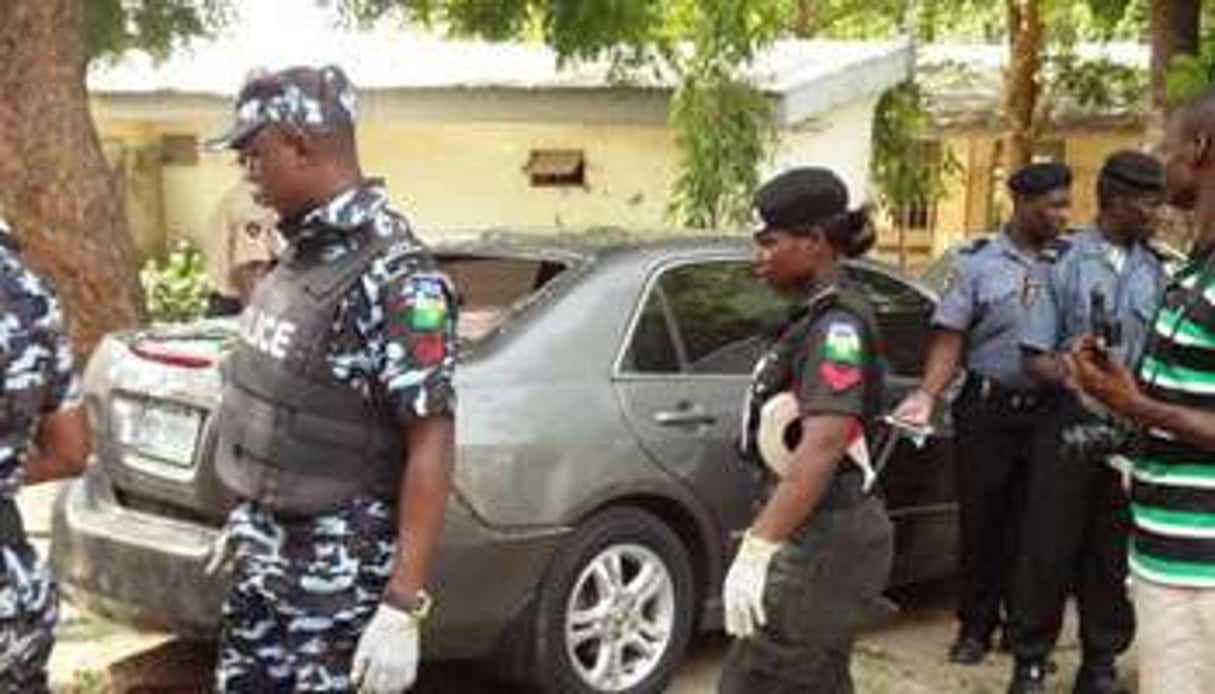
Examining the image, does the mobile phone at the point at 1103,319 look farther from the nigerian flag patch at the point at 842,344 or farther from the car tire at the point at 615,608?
the nigerian flag patch at the point at 842,344

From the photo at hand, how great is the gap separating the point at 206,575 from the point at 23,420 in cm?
193

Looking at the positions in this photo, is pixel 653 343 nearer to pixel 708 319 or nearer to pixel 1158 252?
pixel 708 319

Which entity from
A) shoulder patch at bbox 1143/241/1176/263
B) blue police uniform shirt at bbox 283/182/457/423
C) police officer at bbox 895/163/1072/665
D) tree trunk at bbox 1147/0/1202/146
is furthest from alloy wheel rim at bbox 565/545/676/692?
tree trunk at bbox 1147/0/1202/146

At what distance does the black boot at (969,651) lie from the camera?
6.39 meters

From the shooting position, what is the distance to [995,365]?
6039mm

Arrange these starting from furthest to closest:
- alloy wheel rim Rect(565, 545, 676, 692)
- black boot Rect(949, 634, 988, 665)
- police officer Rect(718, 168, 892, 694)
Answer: black boot Rect(949, 634, 988, 665) < alloy wheel rim Rect(565, 545, 676, 692) < police officer Rect(718, 168, 892, 694)

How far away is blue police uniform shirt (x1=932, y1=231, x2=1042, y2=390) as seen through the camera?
19.6 ft

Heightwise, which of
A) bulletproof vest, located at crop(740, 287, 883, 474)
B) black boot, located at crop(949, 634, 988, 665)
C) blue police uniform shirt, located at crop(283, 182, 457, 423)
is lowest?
black boot, located at crop(949, 634, 988, 665)

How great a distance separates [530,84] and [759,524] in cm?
967

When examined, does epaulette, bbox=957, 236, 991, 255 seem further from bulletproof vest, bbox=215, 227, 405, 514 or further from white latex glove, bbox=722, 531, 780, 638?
bulletproof vest, bbox=215, 227, 405, 514

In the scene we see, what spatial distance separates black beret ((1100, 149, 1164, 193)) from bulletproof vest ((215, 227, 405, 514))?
2.97 metres

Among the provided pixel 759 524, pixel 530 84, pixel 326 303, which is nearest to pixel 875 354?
pixel 759 524

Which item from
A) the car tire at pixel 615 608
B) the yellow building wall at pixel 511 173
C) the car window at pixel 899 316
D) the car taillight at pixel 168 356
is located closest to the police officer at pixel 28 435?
the car taillight at pixel 168 356

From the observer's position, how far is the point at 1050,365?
5.79m
